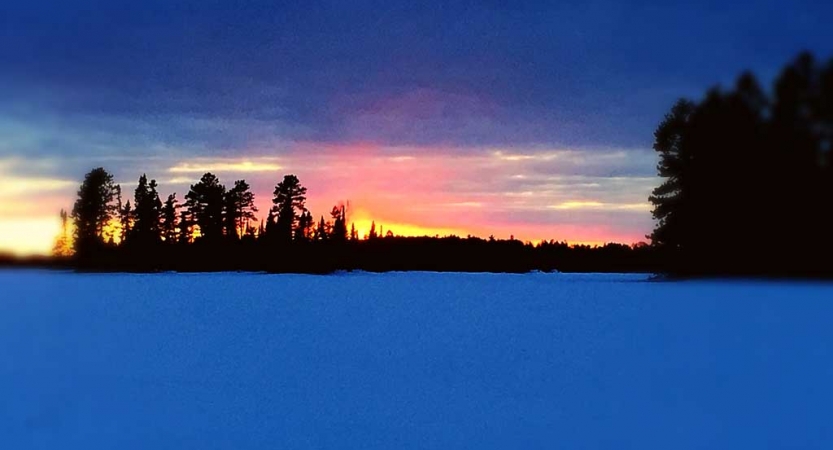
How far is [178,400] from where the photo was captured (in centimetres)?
1535

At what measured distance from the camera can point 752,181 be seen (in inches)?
2662

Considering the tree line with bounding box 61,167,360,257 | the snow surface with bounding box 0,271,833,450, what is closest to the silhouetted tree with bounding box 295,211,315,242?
the tree line with bounding box 61,167,360,257

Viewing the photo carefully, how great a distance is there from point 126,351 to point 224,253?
9877cm

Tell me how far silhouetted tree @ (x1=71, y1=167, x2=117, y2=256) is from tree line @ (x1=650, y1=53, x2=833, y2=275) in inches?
3013

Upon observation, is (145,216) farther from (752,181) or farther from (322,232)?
(752,181)

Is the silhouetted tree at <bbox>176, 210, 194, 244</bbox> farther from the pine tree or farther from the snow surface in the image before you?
the snow surface

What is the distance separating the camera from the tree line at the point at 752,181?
2562 inches

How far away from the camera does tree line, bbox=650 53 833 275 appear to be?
213 ft

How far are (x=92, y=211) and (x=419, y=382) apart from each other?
104 meters

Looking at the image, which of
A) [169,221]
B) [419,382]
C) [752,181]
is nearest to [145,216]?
[169,221]

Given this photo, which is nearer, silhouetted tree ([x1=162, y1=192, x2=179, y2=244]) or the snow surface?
the snow surface

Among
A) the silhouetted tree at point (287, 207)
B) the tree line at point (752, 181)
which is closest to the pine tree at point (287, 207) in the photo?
the silhouetted tree at point (287, 207)

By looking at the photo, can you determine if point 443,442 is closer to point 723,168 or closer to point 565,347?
point 565,347

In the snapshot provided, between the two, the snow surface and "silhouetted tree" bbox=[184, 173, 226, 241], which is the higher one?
"silhouetted tree" bbox=[184, 173, 226, 241]
